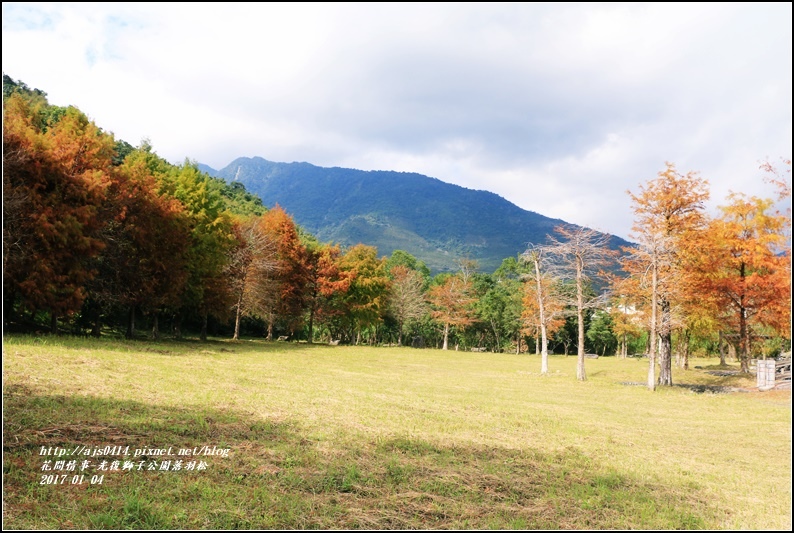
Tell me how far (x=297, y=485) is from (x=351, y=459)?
55.8 inches

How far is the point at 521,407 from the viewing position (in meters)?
15.6

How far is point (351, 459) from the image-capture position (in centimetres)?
808

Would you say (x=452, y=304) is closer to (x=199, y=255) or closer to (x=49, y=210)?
(x=199, y=255)

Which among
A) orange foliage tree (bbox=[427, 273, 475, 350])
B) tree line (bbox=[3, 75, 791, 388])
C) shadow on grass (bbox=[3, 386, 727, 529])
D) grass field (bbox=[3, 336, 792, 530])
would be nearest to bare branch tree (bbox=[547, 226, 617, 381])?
tree line (bbox=[3, 75, 791, 388])

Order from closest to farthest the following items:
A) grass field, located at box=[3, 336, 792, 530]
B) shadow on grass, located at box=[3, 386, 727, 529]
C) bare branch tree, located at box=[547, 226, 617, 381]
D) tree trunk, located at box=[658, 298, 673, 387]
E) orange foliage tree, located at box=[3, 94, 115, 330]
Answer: shadow on grass, located at box=[3, 386, 727, 529] → grass field, located at box=[3, 336, 792, 530] → orange foliage tree, located at box=[3, 94, 115, 330] → tree trunk, located at box=[658, 298, 673, 387] → bare branch tree, located at box=[547, 226, 617, 381]

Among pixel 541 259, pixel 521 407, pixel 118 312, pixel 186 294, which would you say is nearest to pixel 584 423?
pixel 521 407

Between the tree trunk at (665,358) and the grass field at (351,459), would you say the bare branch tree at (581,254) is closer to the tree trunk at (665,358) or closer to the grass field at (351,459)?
the tree trunk at (665,358)

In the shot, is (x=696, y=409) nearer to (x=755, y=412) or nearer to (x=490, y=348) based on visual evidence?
(x=755, y=412)

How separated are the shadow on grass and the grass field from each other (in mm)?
30

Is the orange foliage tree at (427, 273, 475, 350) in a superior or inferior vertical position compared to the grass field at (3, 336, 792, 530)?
superior

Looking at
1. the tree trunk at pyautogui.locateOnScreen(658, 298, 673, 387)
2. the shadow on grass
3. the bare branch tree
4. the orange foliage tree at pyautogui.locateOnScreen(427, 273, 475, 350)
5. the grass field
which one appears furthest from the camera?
the orange foliage tree at pyautogui.locateOnScreen(427, 273, 475, 350)

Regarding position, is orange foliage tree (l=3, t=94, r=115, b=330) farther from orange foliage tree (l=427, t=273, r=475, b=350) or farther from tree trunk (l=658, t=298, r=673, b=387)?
orange foliage tree (l=427, t=273, r=475, b=350)

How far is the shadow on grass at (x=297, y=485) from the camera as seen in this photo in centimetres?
580

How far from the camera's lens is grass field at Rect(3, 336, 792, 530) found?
19.8 feet
